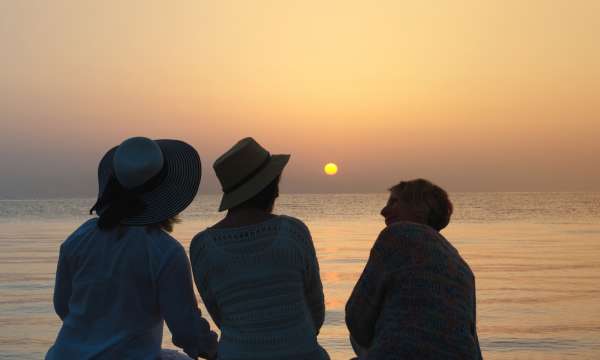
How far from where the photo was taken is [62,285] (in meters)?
3.42

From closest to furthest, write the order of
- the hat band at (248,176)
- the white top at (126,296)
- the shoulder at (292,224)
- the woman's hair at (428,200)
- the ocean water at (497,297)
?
1. the white top at (126,296)
2. the shoulder at (292,224)
3. the hat band at (248,176)
4. the woman's hair at (428,200)
5. the ocean water at (497,297)

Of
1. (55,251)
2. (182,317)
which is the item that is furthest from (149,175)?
(55,251)

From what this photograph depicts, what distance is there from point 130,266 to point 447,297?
1312 millimetres

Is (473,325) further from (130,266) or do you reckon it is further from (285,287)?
(130,266)

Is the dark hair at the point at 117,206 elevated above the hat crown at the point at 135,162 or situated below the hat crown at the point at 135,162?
below

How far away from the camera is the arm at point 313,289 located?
132 inches

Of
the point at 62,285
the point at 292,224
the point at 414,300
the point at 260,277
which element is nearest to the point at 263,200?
the point at 292,224

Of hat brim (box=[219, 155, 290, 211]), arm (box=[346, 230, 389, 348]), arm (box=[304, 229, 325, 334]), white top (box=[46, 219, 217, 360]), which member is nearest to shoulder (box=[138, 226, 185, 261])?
white top (box=[46, 219, 217, 360])

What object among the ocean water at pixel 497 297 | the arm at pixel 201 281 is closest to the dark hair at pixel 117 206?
the arm at pixel 201 281

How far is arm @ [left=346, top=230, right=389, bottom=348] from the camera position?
3363 mm

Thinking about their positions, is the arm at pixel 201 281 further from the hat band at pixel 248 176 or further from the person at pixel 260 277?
the hat band at pixel 248 176

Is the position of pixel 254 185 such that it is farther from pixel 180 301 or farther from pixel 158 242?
pixel 180 301

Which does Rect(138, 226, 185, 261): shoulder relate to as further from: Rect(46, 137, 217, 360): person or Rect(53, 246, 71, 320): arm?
Rect(53, 246, 71, 320): arm

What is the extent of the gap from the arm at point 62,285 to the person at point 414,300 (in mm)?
1230
